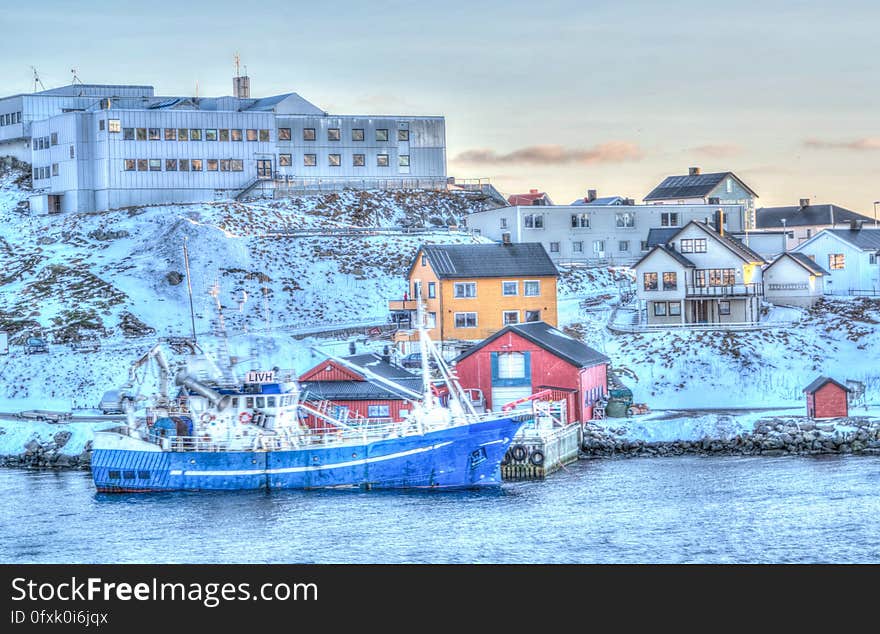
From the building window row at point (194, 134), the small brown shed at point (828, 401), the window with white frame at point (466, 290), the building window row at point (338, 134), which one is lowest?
the small brown shed at point (828, 401)

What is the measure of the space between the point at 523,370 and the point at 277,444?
12.5 m

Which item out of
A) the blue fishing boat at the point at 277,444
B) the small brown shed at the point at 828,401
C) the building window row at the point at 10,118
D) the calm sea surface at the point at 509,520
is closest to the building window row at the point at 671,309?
the small brown shed at the point at 828,401

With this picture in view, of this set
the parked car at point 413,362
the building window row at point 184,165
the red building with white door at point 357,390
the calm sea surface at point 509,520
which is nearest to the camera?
the calm sea surface at point 509,520

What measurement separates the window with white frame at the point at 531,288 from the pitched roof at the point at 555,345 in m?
8.26

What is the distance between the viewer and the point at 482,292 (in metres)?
80.9

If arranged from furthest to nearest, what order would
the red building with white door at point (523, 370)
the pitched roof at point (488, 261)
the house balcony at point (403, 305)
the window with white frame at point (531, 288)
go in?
1. the house balcony at point (403, 305)
2. the window with white frame at point (531, 288)
3. the pitched roof at point (488, 261)
4. the red building with white door at point (523, 370)

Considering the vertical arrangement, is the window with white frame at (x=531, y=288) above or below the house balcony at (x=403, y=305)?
above

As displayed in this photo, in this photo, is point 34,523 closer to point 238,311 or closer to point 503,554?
point 503,554

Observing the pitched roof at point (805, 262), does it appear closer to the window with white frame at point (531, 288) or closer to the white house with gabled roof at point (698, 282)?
the white house with gabled roof at point (698, 282)

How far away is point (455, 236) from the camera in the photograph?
10269 centimetres

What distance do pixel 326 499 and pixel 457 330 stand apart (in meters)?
25.1

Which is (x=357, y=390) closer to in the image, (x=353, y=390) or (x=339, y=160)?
(x=353, y=390)

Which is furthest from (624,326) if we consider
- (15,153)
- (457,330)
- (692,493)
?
(15,153)

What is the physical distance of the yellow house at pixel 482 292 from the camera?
8069cm
